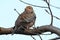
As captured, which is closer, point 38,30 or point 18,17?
point 38,30

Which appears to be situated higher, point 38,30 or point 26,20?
point 38,30

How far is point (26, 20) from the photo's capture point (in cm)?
566

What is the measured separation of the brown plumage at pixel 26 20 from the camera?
5.54 m

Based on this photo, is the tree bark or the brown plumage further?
the brown plumage

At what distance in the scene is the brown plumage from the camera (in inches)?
218

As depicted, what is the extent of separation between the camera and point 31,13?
6254 mm

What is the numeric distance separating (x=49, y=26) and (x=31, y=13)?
2.42m

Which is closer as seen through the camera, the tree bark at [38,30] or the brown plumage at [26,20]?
the tree bark at [38,30]

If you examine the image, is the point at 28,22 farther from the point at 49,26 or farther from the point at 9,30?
the point at 49,26

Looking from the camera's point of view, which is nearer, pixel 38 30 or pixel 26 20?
pixel 38 30

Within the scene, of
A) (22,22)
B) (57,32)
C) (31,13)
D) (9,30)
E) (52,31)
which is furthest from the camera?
(31,13)

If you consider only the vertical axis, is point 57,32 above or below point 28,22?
above

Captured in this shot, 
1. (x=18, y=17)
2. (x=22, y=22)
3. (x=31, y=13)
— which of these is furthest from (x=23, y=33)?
(x=31, y=13)

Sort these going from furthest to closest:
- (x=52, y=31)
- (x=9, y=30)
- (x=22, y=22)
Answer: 1. (x=22, y=22)
2. (x=9, y=30)
3. (x=52, y=31)
